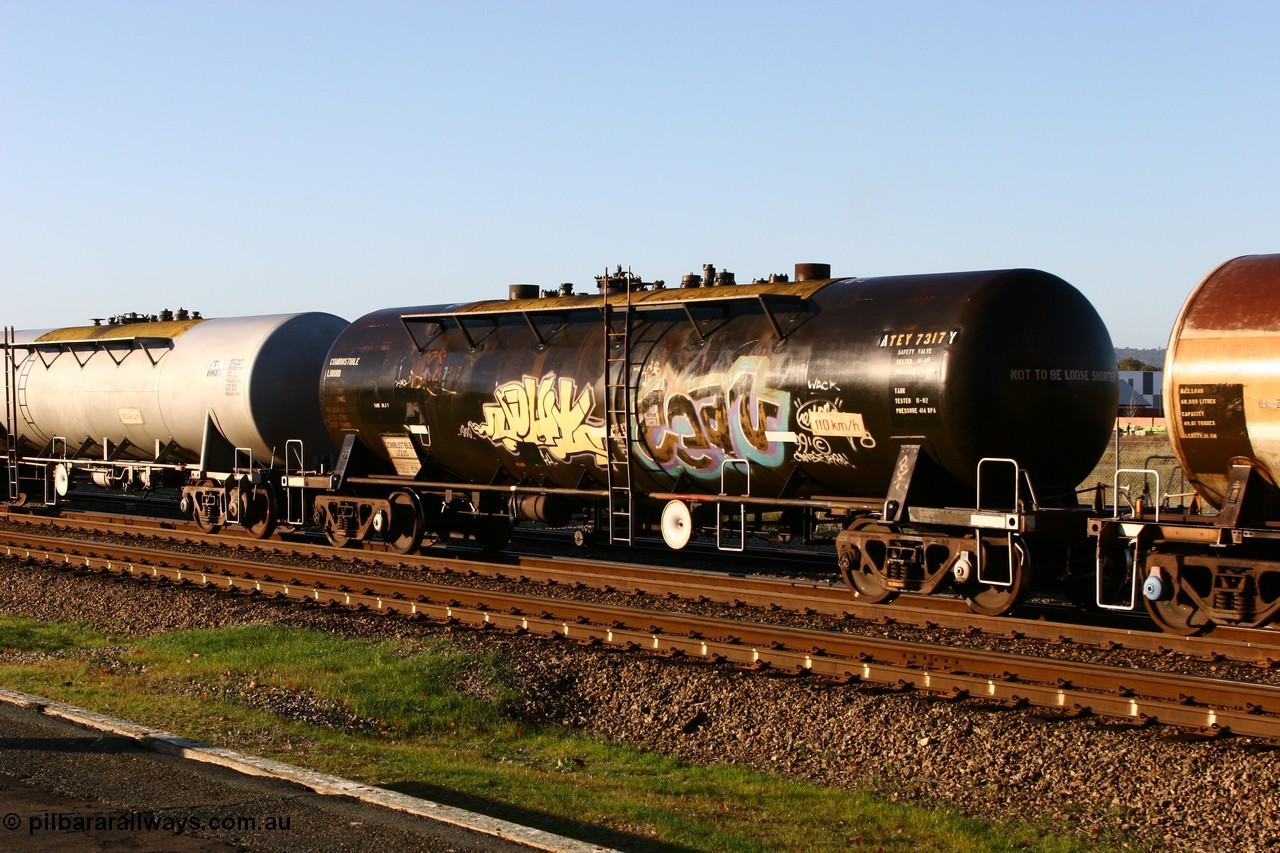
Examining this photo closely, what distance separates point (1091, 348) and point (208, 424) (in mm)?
16306

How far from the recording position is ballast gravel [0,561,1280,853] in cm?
812

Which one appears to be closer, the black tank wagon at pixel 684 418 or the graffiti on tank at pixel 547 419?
the black tank wagon at pixel 684 418

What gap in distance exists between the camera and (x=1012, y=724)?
9.85 m

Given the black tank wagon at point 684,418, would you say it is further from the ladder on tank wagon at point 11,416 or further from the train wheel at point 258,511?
the ladder on tank wagon at point 11,416

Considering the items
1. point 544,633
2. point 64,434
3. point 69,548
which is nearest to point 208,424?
point 69,548

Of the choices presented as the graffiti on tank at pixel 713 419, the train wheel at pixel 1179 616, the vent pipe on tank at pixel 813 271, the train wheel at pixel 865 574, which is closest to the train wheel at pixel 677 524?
the graffiti on tank at pixel 713 419

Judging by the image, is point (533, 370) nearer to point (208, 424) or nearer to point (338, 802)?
point (208, 424)

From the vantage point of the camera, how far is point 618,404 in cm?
1744

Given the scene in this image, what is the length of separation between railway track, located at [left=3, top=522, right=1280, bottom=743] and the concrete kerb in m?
4.97

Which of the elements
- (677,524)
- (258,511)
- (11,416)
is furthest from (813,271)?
(11,416)

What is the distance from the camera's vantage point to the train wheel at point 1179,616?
12711 millimetres

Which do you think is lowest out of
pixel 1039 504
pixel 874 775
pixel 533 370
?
pixel 874 775

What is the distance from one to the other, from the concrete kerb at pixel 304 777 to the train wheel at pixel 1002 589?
7.99 metres

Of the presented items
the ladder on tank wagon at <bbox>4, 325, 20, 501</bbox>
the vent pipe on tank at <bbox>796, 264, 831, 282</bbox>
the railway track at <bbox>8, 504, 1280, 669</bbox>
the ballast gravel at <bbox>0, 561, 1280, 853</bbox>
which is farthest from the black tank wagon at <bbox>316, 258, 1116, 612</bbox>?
the ladder on tank wagon at <bbox>4, 325, 20, 501</bbox>
